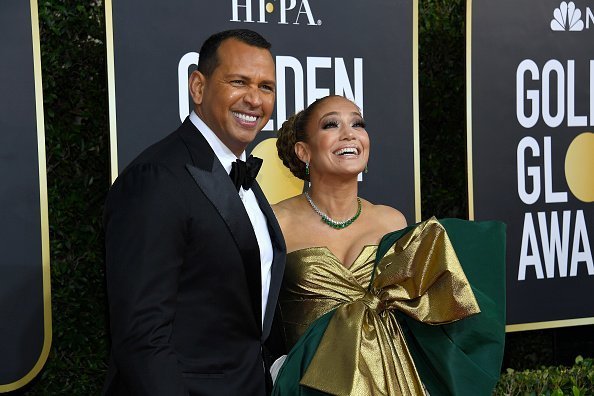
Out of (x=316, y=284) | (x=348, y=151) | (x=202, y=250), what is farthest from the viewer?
(x=348, y=151)

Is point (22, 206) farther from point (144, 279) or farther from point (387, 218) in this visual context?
point (144, 279)

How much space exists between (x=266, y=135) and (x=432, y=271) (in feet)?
4.45

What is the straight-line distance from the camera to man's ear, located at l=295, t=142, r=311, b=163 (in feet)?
8.66

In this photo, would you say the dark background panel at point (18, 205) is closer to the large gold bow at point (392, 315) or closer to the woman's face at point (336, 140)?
the woman's face at point (336, 140)

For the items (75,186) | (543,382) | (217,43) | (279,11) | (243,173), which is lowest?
(543,382)

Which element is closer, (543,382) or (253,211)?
(253,211)

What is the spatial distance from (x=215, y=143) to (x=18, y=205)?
1.38 meters

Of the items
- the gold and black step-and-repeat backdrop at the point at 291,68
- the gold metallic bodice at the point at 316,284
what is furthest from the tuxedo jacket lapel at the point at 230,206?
the gold and black step-and-repeat backdrop at the point at 291,68

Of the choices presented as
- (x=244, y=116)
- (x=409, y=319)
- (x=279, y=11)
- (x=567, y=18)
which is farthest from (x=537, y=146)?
(x=244, y=116)

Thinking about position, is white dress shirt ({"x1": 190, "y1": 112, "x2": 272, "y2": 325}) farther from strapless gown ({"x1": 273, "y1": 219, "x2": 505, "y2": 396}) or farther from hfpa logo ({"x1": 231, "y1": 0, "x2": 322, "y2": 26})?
hfpa logo ({"x1": 231, "y1": 0, "x2": 322, "y2": 26})

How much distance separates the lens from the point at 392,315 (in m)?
2.27

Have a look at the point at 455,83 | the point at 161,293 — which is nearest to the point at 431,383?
the point at 161,293

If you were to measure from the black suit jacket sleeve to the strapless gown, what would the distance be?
2.01 ft

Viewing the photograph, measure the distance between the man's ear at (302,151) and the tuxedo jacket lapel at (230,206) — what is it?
804 mm
